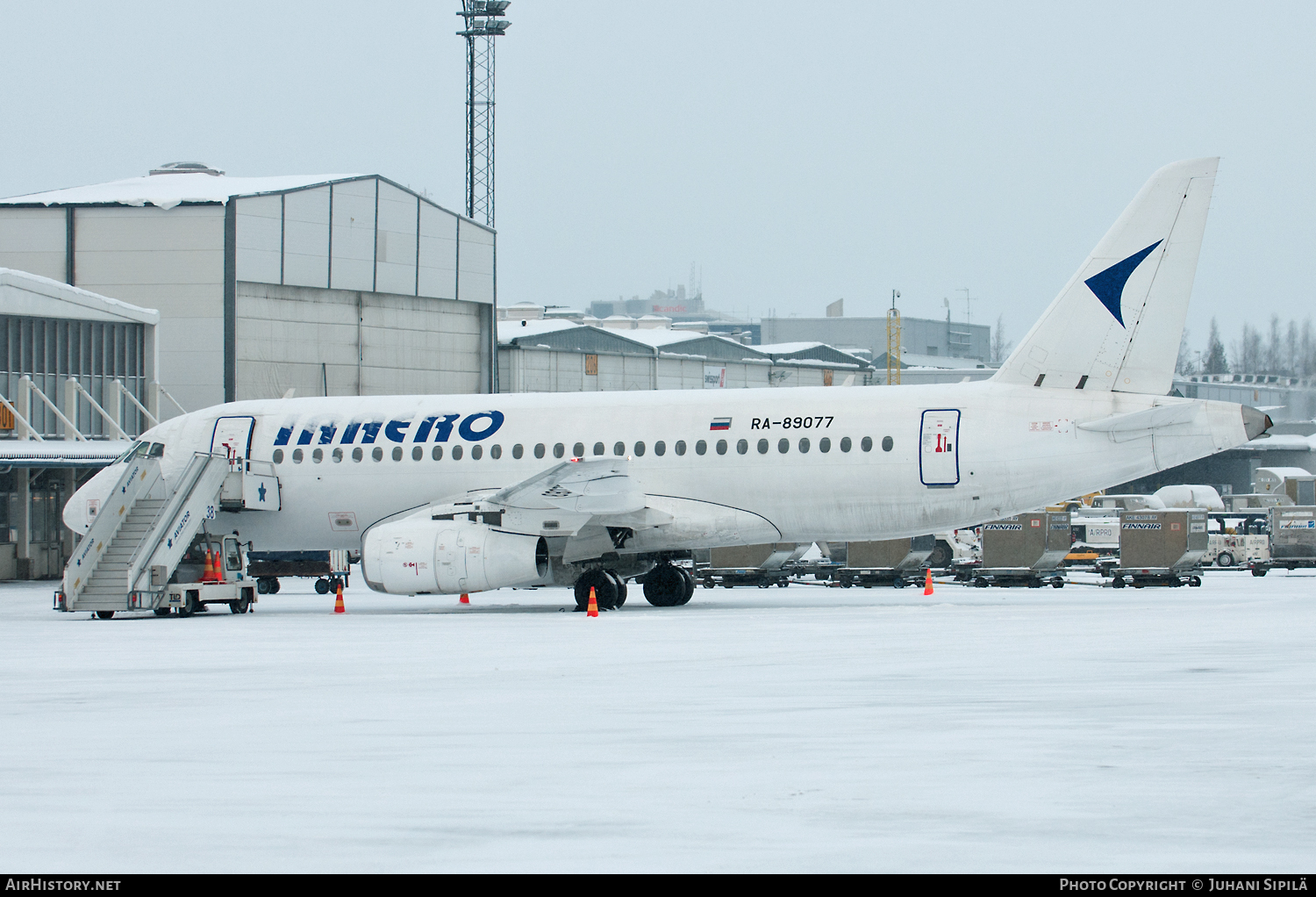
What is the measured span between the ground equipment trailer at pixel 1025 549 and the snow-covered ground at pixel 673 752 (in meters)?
15.7

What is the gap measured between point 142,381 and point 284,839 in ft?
124

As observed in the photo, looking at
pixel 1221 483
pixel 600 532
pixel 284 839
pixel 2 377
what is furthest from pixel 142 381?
pixel 1221 483

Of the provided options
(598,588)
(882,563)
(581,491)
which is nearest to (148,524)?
(581,491)

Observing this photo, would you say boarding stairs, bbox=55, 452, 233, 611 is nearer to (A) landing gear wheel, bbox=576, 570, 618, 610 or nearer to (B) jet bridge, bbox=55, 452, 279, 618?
(B) jet bridge, bbox=55, 452, 279, 618

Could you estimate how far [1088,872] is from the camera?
21.1 ft

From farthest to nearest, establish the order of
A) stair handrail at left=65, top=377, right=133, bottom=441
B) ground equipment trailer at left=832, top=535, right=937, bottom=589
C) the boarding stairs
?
stair handrail at left=65, top=377, right=133, bottom=441 → ground equipment trailer at left=832, top=535, right=937, bottom=589 → the boarding stairs

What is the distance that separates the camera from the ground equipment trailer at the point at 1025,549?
34.6 m

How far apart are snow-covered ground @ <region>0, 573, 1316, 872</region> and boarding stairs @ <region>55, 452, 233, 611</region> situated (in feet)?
21.1

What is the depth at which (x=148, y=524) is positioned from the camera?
26.6 metres

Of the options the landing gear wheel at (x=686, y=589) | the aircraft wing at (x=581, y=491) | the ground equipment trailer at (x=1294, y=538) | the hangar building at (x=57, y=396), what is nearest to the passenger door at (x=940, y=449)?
the aircraft wing at (x=581, y=491)

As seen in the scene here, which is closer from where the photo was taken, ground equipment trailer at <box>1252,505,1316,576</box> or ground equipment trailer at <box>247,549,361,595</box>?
ground equipment trailer at <box>247,549,361,595</box>

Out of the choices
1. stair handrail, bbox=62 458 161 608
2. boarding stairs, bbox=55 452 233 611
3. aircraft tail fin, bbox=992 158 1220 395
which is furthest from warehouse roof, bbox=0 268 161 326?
aircraft tail fin, bbox=992 158 1220 395

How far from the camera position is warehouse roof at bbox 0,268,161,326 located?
38406 mm

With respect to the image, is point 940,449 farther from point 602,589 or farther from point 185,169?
point 185,169
